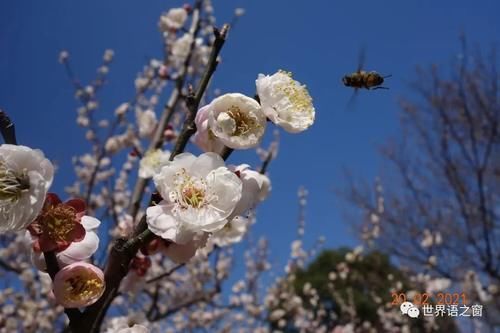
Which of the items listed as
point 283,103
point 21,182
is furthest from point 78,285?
point 283,103

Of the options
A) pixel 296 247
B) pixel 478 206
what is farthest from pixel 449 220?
pixel 296 247

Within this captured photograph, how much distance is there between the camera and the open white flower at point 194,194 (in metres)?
0.86

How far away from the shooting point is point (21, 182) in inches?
33.8

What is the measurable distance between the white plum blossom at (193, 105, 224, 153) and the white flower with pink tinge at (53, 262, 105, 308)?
0.34 metres

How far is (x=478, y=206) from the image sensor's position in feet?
19.8

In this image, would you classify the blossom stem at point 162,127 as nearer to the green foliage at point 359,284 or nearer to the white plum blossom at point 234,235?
the white plum blossom at point 234,235

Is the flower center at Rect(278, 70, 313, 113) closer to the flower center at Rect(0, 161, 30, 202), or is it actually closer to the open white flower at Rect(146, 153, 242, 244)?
the open white flower at Rect(146, 153, 242, 244)

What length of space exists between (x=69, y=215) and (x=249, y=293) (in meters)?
7.01

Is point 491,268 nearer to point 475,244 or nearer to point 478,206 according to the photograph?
point 475,244

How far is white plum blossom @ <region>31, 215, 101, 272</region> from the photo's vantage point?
90 centimetres

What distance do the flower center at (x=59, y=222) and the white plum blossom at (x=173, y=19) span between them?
359 cm

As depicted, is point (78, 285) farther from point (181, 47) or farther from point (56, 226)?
point (181, 47)

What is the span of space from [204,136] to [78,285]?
392 millimetres

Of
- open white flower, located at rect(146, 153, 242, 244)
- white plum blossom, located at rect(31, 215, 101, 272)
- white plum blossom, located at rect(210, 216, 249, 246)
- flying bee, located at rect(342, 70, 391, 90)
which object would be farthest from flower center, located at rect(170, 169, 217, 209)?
white plum blossom, located at rect(210, 216, 249, 246)
